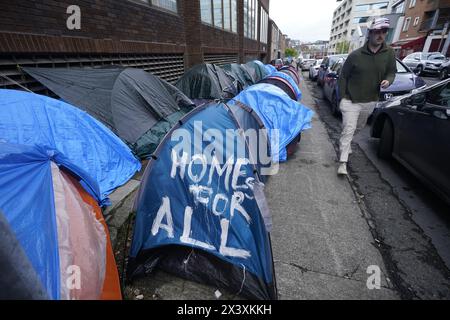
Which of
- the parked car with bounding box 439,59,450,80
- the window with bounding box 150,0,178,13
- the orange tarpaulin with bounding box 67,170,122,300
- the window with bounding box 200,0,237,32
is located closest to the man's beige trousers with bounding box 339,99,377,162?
the orange tarpaulin with bounding box 67,170,122,300

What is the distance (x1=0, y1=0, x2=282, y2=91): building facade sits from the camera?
9.77ft

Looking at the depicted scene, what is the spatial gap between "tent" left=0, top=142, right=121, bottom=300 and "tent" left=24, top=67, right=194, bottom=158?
80.8 inches

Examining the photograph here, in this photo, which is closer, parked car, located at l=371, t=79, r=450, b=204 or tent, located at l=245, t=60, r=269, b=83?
parked car, located at l=371, t=79, r=450, b=204

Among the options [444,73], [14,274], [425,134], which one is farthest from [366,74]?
[444,73]

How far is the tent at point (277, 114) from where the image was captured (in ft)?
12.7

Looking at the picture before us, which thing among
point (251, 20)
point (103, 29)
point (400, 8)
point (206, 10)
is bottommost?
point (103, 29)

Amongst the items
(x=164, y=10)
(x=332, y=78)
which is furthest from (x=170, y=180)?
(x=332, y=78)

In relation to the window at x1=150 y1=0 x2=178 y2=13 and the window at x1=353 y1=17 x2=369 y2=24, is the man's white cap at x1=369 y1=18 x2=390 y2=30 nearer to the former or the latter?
the window at x1=150 y1=0 x2=178 y2=13

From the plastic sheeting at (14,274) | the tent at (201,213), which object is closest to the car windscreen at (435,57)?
the tent at (201,213)

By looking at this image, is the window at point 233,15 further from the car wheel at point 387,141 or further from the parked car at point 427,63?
the parked car at point 427,63

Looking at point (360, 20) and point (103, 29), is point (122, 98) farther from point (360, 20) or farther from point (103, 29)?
point (360, 20)

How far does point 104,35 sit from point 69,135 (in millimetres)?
2631

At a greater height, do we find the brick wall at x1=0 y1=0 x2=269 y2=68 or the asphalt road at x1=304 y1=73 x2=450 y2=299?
the brick wall at x1=0 y1=0 x2=269 y2=68

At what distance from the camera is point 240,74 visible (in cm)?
898
